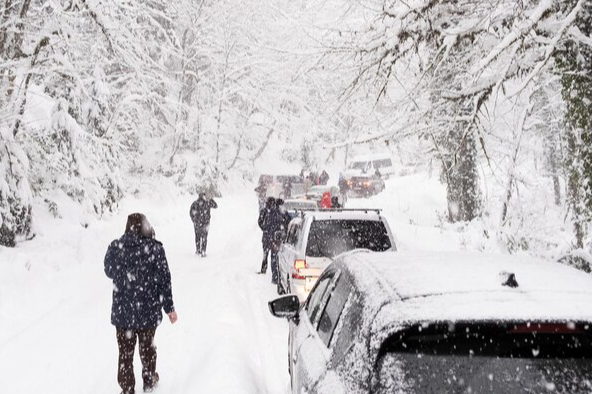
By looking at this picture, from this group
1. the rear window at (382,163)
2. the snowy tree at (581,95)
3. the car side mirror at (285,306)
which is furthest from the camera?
the rear window at (382,163)

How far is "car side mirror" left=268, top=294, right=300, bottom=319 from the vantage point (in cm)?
444

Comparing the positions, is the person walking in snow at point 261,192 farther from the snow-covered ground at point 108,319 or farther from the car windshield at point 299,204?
the snow-covered ground at point 108,319

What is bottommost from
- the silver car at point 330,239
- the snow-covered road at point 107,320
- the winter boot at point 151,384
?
the snow-covered road at point 107,320

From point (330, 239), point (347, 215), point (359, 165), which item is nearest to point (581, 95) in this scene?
point (347, 215)

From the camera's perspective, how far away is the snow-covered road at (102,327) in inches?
232

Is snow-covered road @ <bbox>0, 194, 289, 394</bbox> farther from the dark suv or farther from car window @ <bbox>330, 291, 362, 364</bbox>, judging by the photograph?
the dark suv

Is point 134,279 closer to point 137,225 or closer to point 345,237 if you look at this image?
point 137,225

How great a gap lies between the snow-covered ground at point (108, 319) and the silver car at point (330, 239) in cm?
95

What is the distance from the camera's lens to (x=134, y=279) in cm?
529

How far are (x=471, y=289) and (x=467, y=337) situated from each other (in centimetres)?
34

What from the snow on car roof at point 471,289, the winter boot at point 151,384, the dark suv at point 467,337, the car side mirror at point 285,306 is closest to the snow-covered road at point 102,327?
the winter boot at point 151,384

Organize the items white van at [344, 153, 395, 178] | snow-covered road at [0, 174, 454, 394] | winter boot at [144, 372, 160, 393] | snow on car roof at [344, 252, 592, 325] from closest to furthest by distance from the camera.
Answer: snow on car roof at [344, 252, 592, 325]
winter boot at [144, 372, 160, 393]
snow-covered road at [0, 174, 454, 394]
white van at [344, 153, 395, 178]

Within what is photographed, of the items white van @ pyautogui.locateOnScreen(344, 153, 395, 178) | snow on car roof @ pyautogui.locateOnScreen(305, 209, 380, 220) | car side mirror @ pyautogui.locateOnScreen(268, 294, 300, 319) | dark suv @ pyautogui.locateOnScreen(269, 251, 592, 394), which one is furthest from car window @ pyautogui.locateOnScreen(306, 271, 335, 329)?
white van @ pyautogui.locateOnScreen(344, 153, 395, 178)

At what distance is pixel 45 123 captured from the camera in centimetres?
1141
